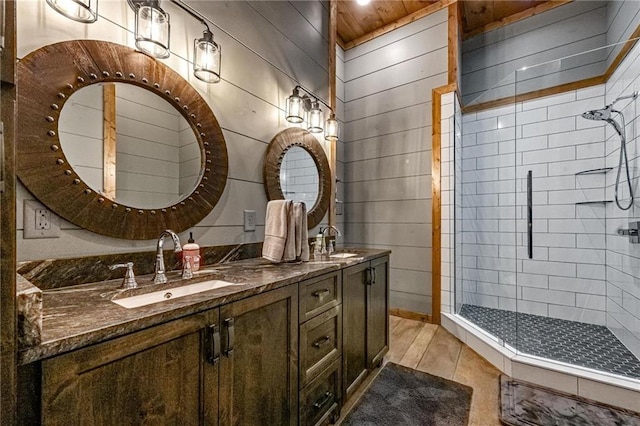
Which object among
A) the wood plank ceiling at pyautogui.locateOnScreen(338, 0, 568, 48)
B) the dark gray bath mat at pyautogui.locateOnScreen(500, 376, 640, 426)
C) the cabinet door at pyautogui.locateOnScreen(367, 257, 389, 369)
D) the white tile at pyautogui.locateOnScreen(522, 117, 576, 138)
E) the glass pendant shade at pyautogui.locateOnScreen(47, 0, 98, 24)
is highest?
the wood plank ceiling at pyautogui.locateOnScreen(338, 0, 568, 48)

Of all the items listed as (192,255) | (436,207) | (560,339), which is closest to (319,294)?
(192,255)

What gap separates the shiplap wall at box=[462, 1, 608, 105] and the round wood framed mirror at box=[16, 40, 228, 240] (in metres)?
2.96

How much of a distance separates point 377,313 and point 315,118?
→ 1613 mm

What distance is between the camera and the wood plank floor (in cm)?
166

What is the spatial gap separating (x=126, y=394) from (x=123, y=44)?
135cm

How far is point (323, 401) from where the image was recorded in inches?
57.5

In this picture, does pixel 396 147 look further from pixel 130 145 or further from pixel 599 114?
pixel 130 145

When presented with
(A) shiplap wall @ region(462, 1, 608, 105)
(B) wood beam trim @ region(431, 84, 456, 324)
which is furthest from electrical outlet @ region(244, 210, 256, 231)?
(A) shiplap wall @ region(462, 1, 608, 105)

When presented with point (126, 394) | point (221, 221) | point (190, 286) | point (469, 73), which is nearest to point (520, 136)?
point (469, 73)

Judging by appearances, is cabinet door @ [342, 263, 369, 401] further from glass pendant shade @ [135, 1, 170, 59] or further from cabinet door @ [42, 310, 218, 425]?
glass pendant shade @ [135, 1, 170, 59]

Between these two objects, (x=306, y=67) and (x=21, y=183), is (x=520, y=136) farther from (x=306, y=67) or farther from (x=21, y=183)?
(x=21, y=183)

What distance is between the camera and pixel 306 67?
2416 mm

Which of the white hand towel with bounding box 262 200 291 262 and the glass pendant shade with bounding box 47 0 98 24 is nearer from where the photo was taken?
the glass pendant shade with bounding box 47 0 98 24

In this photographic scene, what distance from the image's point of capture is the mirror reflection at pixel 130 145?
1.13 metres
